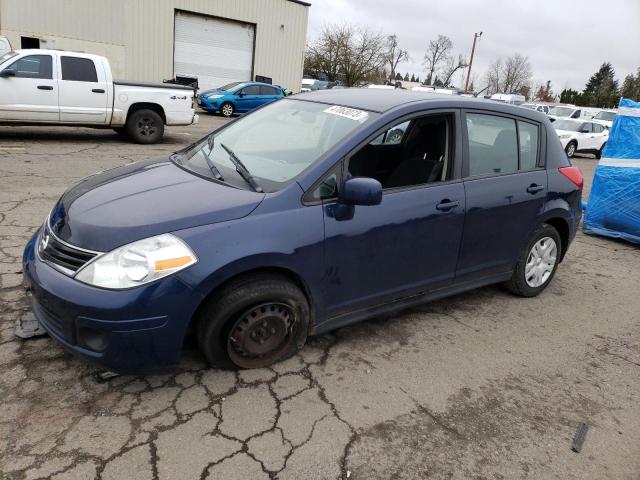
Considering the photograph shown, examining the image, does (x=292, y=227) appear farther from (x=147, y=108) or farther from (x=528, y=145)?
(x=147, y=108)

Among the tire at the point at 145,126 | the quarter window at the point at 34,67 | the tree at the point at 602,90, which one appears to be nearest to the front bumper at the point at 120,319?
the quarter window at the point at 34,67

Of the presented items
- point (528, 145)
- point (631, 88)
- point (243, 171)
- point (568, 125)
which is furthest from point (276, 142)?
point (631, 88)

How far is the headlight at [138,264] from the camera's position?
2.40 m

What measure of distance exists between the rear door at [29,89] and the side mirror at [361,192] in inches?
359

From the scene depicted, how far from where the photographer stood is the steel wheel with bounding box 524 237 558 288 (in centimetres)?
431

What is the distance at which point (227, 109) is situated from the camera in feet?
64.4

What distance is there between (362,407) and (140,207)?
5.44 feet

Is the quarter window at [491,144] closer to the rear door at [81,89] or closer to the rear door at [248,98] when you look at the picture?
the rear door at [81,89]

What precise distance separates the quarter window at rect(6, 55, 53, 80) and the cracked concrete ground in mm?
7174

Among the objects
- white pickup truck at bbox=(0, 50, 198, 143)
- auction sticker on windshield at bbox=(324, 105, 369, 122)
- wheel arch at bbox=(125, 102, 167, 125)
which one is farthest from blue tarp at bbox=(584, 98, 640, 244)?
wheel arch at bbox=(125, 102, 167, 125)

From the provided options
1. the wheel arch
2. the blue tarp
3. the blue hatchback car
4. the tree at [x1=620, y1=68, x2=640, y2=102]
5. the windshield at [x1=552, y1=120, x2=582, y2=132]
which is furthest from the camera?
the tree at [x1=620, y1=68, x2=640, y2=102]

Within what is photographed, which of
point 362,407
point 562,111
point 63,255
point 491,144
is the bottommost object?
point 362,407

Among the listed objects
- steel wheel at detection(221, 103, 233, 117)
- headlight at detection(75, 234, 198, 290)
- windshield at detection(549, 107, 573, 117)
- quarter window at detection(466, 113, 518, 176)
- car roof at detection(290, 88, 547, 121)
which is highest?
windshield at detection(549, 107, 573, 117)

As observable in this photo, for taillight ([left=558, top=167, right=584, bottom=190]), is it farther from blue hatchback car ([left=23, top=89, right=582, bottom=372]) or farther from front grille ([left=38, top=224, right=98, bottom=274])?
front grille ([left=38, top=224, right=98, bottom=274])
